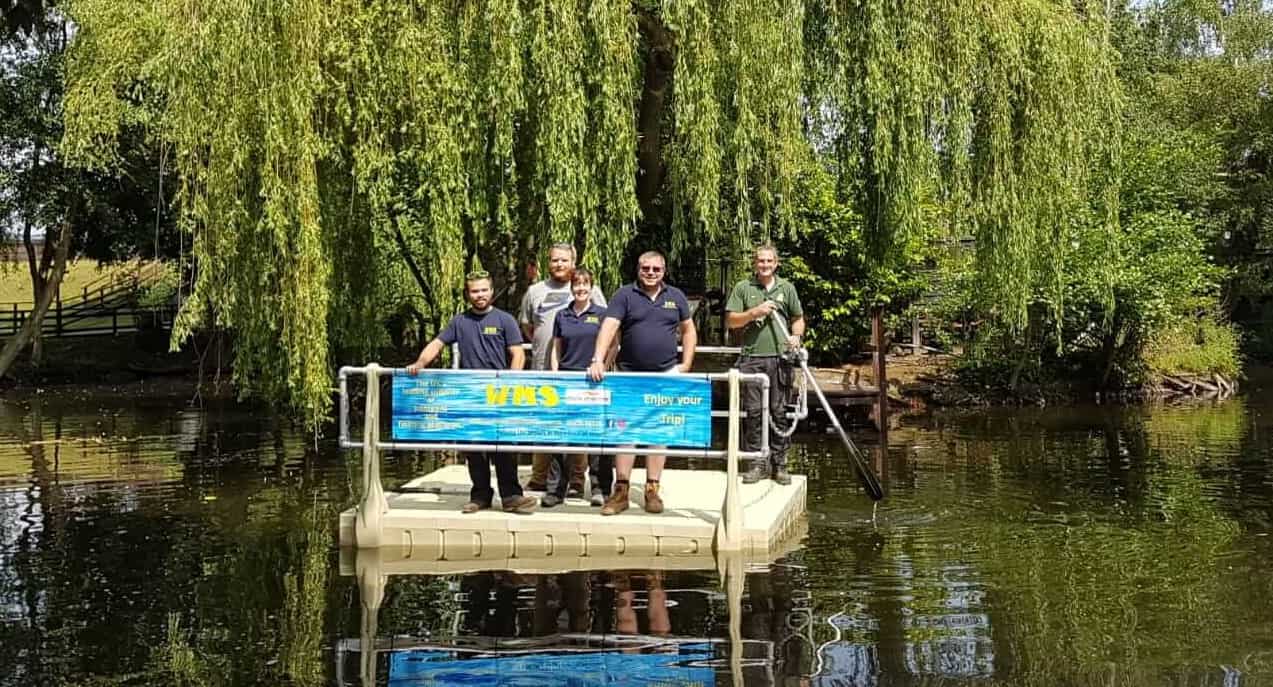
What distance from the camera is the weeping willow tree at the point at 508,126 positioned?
12242mm

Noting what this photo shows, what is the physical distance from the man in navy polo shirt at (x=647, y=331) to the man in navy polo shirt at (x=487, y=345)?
0.58 m

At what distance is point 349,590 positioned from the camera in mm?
7711

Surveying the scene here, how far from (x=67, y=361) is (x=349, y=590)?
1088 inches

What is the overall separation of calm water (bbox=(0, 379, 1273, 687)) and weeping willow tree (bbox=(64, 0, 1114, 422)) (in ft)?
7.34

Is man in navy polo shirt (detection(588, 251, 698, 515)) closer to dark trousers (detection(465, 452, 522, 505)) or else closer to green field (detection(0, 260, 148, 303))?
dark trousers (detection(465, 452, 522, 505))

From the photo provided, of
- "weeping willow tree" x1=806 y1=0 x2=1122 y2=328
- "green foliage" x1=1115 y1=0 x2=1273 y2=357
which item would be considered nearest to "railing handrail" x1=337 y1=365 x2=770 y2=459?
"weeping willow tree" x1=806 y1=0 x2=1122 y2=328

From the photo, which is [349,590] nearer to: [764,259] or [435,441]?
[435,441]

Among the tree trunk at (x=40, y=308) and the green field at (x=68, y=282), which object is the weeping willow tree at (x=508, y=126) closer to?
the tree trunk at (x=40, y=308)

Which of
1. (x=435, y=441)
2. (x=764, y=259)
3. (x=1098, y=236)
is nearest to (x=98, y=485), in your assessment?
(x=435, y=441)

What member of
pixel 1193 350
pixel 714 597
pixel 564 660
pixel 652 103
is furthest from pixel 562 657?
pixel 1193 350

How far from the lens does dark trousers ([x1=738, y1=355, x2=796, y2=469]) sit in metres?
9.82

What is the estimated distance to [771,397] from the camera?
9961mm

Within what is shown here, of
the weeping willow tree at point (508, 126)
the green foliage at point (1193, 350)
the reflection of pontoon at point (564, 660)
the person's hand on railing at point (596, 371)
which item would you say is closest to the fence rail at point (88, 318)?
the weeping willow tree at point (508, 126)

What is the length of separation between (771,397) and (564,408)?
6.65 feet
